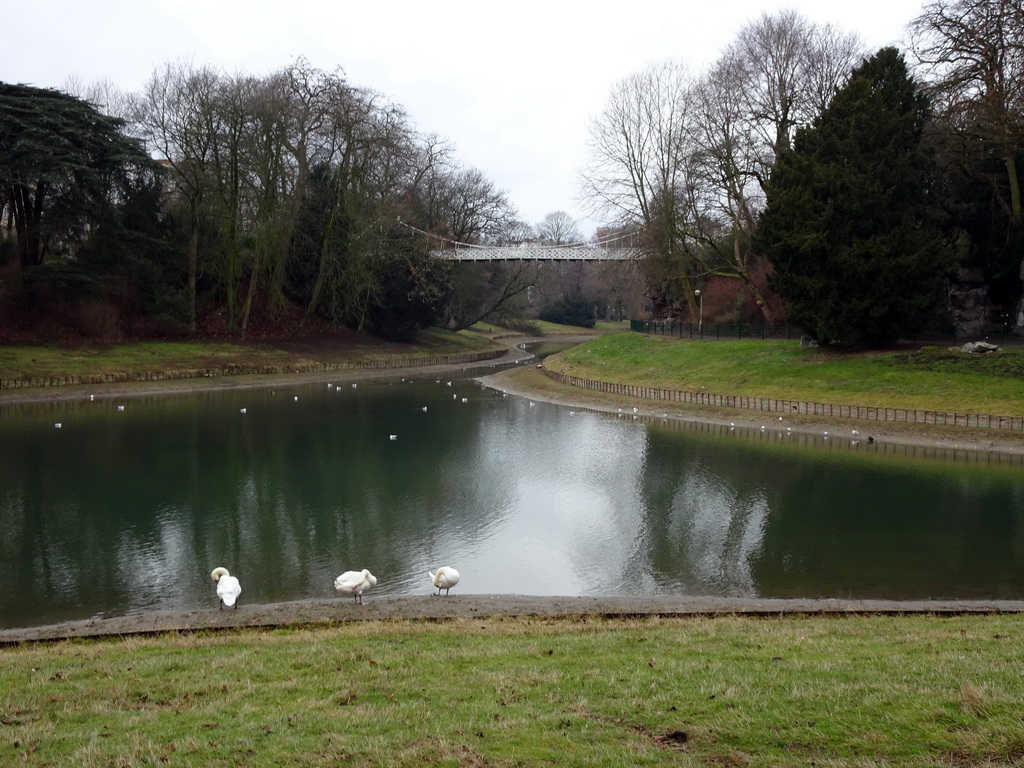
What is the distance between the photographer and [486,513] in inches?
709

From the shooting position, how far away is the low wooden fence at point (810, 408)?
26031 millimetres

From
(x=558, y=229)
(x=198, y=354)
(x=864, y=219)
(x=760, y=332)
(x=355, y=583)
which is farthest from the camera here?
(x=558, y=229)

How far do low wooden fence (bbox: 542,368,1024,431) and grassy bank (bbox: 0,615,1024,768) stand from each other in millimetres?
18352

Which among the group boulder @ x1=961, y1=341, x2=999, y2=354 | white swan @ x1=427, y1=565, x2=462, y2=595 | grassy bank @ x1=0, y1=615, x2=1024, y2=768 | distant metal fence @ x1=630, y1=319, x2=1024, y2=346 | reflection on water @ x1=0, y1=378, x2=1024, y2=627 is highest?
distant metal fence @ x1=630, y1=319, x2=1024, y2=346

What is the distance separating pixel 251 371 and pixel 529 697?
1640 inches

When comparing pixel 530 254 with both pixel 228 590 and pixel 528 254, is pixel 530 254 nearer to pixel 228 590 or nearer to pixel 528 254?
pixel 528 254

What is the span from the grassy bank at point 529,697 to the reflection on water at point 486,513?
11.3ft

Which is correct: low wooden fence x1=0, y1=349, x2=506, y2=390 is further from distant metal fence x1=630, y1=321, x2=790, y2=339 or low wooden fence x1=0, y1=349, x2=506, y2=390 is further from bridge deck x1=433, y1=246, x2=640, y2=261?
distant metal fence x1=630, y1=321, x2=790, y2=339

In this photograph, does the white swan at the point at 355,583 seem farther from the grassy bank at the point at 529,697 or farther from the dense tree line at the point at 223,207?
the dense tree line at the point at 223,207

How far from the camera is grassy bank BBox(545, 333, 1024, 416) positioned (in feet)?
92.1

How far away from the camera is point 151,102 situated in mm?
46312

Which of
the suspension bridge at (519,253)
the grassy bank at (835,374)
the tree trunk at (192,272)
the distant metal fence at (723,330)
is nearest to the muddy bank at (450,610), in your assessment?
the grassy bank at (835,374)

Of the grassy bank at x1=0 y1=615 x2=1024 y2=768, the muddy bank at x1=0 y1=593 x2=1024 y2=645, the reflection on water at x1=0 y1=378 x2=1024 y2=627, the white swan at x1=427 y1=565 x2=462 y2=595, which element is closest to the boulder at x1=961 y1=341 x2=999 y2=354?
the reflection on water at x1=0 y1=378 x2=1024 y2=627

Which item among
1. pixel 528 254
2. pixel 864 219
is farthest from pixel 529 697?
pixel 528 254
